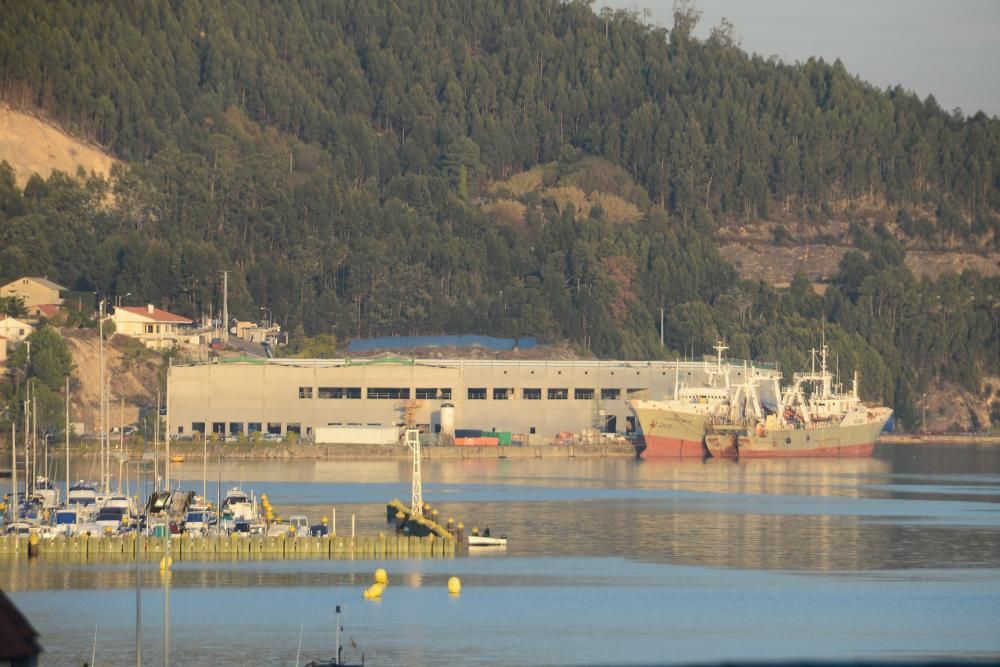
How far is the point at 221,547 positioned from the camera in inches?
2985

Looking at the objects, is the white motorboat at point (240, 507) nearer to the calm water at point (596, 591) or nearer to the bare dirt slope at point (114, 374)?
the calm water at point (596, 591)

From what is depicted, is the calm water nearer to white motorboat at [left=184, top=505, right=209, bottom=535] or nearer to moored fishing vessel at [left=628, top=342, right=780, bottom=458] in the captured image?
white motorboat at [left=184, top=505, right=209, bottom=535]

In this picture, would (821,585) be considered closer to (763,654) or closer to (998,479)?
(763,654)

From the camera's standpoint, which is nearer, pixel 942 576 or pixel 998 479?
pixel 942 576

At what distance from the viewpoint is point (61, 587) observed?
6550cm

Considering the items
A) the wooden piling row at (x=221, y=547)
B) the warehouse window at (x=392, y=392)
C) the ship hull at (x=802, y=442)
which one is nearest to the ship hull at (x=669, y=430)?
the ship hull at (x=802, y=442)

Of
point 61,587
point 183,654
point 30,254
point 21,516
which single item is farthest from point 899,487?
point 30,254

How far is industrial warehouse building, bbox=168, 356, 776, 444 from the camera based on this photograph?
507ft

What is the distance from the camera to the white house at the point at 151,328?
560 ft

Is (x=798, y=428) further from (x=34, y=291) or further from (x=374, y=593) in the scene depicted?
(x=374, y=593)

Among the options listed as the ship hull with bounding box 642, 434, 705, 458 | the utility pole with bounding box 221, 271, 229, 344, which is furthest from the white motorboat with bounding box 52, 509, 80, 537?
the utility pole with bounding box 221, 271, 229, 344

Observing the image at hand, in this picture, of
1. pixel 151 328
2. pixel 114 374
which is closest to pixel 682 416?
pixel 114 374

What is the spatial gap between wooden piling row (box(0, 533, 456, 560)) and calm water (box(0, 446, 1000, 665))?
1250mm

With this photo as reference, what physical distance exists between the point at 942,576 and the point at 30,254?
136455 millimetres
